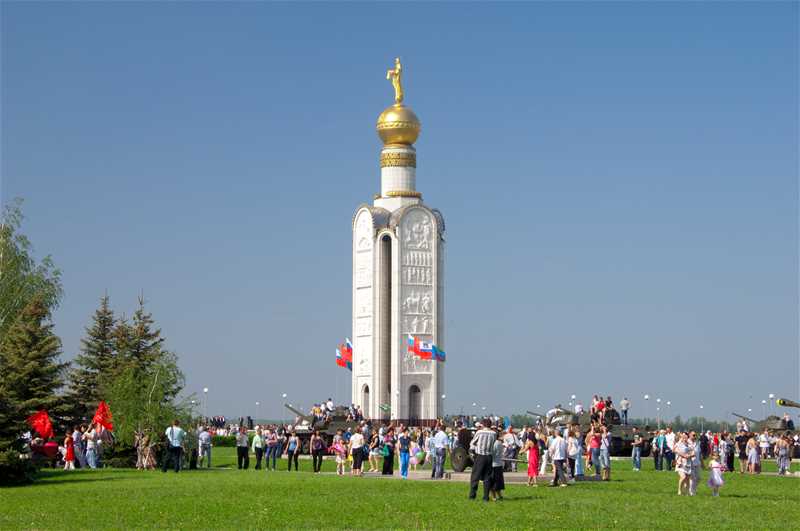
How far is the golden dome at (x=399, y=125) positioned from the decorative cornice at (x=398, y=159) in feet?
2.31

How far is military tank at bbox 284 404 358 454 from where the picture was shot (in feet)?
178

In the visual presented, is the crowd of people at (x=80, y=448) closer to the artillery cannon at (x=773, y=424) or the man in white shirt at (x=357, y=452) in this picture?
the man in white shirt at (x=357, y=452)

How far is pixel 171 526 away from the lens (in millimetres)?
19578

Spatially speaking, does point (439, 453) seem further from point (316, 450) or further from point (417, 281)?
point (417, 281)

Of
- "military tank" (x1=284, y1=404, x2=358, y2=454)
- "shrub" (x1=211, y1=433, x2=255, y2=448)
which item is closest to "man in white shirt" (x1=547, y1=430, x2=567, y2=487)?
"military tank" (x1=284, y1=404, x2=358, y2=454)

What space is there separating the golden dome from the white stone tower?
0.19 ft

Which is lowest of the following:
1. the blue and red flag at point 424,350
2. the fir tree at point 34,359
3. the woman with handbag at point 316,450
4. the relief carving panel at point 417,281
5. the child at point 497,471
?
the child at point 497,471

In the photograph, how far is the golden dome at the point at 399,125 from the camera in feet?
253

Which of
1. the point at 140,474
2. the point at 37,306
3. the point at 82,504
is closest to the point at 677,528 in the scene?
the point at 82,504

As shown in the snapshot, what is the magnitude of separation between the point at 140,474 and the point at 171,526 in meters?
13.5

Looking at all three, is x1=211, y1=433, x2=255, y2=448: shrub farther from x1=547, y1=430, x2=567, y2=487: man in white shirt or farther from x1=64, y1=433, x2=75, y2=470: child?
x1=547, y1=430, x2=567, y2=487: man in white shirt

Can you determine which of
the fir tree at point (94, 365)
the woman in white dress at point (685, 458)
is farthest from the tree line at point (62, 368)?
the woman in white dress at point (685, 458)

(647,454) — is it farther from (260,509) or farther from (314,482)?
(260,509)

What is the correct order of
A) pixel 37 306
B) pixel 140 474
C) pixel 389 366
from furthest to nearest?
pixel 389 366
pixel 37 306
pixel 140 474
